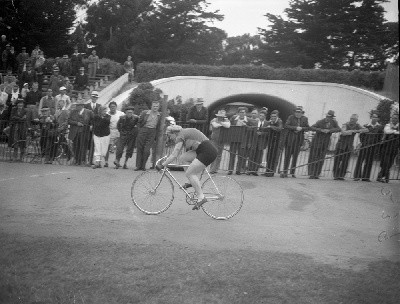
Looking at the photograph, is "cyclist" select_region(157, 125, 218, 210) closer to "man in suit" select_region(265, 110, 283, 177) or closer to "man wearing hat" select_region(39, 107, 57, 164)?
"man in suit" select_region(265, 110, 283, 177)

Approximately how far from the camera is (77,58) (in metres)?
19.7

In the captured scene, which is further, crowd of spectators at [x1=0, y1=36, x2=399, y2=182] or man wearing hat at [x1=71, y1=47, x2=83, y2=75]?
man wearing hat at [x1=71, y1=47, x2=83, y2=75]

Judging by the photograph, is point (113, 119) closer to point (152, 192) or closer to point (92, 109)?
point (92, 109)

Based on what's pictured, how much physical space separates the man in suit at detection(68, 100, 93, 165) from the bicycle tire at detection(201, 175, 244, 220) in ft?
19.7

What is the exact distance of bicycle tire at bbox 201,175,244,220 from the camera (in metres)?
8.09

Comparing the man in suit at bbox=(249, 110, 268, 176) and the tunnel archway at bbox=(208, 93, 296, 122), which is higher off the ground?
the tunnel archway at bbox=(208, 93, 296, 122)

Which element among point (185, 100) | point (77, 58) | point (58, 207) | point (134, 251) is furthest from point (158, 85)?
point (134, 251)

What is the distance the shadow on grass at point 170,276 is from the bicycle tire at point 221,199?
2.04 m

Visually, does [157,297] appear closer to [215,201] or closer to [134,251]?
[134,251]

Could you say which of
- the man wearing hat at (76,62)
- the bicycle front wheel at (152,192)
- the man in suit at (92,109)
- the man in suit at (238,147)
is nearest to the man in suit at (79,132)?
the man in suit at (92,109)

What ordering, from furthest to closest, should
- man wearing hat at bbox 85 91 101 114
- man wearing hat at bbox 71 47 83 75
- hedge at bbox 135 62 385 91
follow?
hedge at bbox 135 62 385 91
man wearing hat at bbox 71 47 83 75
man wearing hat at bbox 85 91 101 114

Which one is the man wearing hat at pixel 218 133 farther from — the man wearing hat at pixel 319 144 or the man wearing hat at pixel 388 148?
the man wearing hat at pixel 388 148

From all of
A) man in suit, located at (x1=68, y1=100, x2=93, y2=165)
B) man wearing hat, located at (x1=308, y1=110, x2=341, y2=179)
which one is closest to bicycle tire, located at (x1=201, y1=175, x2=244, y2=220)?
man wearing hat, located at (x1=308, y1=110, x2=341, y2=179)

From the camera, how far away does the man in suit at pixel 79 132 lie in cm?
1290
